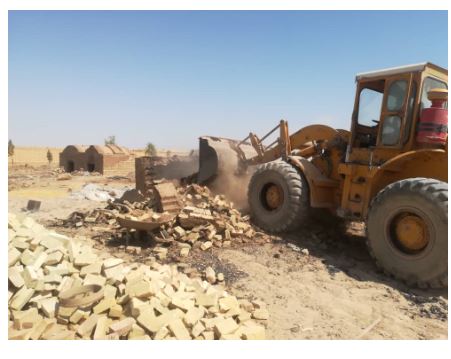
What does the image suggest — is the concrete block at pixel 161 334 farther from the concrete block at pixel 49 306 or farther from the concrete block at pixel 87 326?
the concrete block at pixel 49 306

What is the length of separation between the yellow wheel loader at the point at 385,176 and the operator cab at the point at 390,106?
1 centimetres

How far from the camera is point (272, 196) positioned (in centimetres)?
741

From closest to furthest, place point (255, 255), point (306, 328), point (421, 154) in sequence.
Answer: point (306, 328)
point (421, 154)
point (255, 255)

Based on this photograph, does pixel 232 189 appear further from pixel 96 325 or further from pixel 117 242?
pixel 96 325

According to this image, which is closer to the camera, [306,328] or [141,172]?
[306,328]

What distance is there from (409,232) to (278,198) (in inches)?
105

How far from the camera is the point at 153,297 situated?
4043mm

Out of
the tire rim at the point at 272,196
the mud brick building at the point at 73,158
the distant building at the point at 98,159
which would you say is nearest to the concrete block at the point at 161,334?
the tire rim at the point at 272,196

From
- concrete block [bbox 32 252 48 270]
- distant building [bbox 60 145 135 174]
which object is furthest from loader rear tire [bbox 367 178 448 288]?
distant building [bbox 60 145 135 174]

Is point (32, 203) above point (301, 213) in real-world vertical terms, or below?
below

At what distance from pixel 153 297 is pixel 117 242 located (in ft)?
10.2

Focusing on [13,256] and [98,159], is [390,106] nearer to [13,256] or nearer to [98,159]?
[13,256]

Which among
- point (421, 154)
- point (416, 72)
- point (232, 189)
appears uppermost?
point (416, 72)

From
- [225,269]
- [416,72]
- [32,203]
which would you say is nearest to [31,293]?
[225,269]
